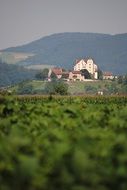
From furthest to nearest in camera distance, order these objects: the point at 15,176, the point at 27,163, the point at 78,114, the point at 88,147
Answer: the point at 78,114
the point at 88,147
the point at 15,176
the point at 27,163

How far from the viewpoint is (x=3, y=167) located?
638cm

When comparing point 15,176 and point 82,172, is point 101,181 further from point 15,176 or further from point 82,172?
point 15,176

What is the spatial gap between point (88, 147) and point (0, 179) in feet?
3.88

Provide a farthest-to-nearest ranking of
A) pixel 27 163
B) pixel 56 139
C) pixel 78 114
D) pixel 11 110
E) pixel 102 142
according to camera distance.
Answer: pixel 11 110 < pixel 78 114 < pixel 56 139 < pixel 102 142 < pixel 27 163

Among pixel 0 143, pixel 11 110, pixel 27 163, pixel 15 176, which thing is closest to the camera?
pixel 27 163

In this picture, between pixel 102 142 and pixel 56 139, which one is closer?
pixel 102 142

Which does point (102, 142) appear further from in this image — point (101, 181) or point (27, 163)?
point (27, 163)

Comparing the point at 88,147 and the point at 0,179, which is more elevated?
the point at 88,147

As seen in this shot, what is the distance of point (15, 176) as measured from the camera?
558 centimetres

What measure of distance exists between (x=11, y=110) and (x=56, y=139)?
8173 millimetres

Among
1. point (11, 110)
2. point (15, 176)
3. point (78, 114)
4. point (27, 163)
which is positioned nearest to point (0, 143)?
point (15, 176)

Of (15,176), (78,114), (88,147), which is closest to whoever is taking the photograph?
(15,176)

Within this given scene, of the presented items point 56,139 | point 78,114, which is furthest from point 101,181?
point 78,114

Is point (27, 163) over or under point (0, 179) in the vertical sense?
over
